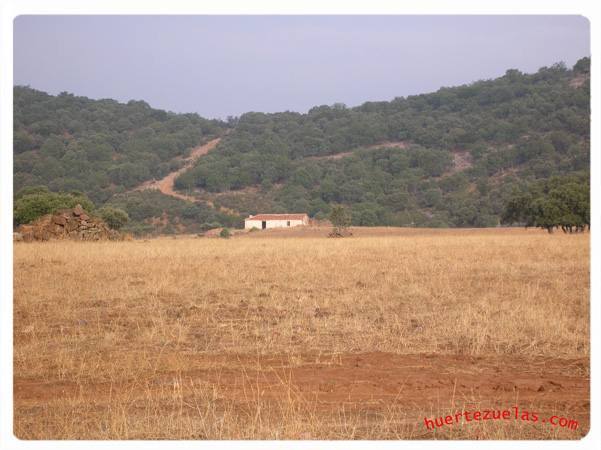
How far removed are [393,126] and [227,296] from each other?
84.1m

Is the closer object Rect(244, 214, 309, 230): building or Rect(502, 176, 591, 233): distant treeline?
Rect(502, 176, 591, 233): distant treeline

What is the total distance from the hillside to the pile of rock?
46.5 ft

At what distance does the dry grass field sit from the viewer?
5.05 meters

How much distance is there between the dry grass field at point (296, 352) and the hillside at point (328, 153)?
31.8m

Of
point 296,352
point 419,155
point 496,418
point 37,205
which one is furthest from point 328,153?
point 496,418

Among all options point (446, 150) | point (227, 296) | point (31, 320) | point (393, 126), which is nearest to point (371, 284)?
point (227, 296)

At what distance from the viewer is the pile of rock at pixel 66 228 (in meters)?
26.3

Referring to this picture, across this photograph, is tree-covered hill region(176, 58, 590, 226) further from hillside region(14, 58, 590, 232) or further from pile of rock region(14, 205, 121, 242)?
pile of rock region(14, 205, 121, 242)

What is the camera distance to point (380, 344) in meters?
7.96

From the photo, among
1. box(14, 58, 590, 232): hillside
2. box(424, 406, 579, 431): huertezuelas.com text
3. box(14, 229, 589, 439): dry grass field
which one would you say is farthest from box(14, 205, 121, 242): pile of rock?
box(424, 406, 579, 431): huertezuelas.com text

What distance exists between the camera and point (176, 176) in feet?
243

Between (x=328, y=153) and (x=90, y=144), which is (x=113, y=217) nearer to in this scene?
(x=90, y=144)

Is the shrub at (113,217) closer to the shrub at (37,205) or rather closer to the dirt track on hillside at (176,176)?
the shrub at (37,205)
